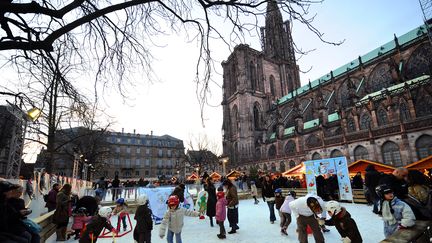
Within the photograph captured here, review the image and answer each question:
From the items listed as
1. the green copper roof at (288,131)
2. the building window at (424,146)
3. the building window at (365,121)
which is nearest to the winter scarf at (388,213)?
the building window at (424,146)

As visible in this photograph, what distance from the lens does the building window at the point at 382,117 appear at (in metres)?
25.6

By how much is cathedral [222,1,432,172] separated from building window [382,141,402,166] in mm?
83

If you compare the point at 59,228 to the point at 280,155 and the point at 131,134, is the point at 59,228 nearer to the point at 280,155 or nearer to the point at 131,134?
the point at 280,155

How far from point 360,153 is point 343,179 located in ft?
56.6

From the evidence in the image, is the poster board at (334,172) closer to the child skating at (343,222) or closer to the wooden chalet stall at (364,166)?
the wooden chalet stall at (364,166)

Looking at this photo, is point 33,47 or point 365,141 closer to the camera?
point 33,47

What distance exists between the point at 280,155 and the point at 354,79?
58.2 ft

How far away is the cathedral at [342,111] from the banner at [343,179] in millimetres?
6793

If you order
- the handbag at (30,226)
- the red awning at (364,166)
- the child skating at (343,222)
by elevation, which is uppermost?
the red awning at (364,166)

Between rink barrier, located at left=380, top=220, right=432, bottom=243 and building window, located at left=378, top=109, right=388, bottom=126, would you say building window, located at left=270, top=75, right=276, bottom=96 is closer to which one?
building window, located at left=378, top=109, right=388, bottom=126

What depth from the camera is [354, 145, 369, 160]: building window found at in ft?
83.3

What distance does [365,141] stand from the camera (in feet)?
83.4

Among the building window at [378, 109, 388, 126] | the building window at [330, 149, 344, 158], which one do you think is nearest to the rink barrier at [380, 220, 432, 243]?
the building window at [378, 109, 388, 126]

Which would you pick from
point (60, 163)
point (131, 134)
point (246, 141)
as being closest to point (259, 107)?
point (246, 141)
